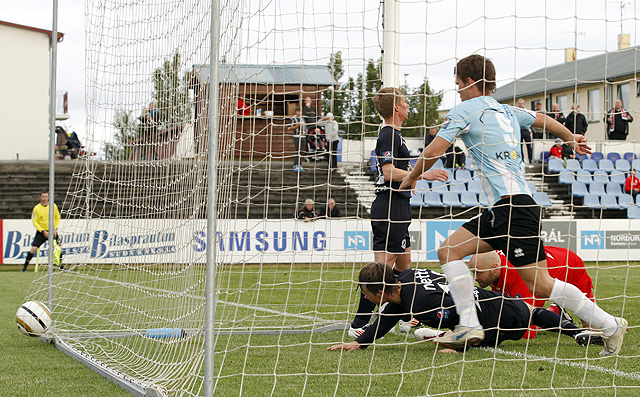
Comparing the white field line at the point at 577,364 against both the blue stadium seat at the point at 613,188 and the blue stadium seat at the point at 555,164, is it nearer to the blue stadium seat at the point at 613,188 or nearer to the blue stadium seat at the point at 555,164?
the blue stadium seat at the point at 555,164

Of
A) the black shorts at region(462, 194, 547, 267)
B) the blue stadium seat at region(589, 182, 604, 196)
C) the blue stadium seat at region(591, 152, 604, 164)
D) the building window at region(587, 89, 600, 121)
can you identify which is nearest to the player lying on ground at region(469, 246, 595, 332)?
the black shorts at region(462, 194, 547, 267)

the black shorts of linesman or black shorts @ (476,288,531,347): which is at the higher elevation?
the black shorts of linesman

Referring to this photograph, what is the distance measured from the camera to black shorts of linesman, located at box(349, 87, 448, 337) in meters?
5.31

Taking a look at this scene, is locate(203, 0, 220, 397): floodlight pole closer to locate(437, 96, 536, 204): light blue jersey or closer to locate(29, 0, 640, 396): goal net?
locate(29, 0, 640, 396): goal net

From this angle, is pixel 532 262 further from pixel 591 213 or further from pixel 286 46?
pixel 591 213

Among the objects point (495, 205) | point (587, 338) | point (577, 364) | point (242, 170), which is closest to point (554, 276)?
point (587, 338)

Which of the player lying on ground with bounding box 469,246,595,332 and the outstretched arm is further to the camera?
the player lying on ground with bounding box 469,246,595,332

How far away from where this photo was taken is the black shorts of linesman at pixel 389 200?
5.31 m

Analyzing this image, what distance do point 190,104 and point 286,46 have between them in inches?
46.2

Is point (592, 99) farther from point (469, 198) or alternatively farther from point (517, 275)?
point (517, 275)

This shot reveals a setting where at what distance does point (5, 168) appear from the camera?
2138 centimetres

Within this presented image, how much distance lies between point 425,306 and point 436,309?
0.14 m

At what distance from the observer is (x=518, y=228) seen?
13.2ft

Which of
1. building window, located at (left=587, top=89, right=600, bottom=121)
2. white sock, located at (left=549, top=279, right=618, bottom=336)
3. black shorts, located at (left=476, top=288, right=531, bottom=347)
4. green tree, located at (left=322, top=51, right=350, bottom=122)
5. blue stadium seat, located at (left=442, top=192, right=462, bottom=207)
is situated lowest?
black shorts, located at (left=476, top=288, right=531, bottom=347)
